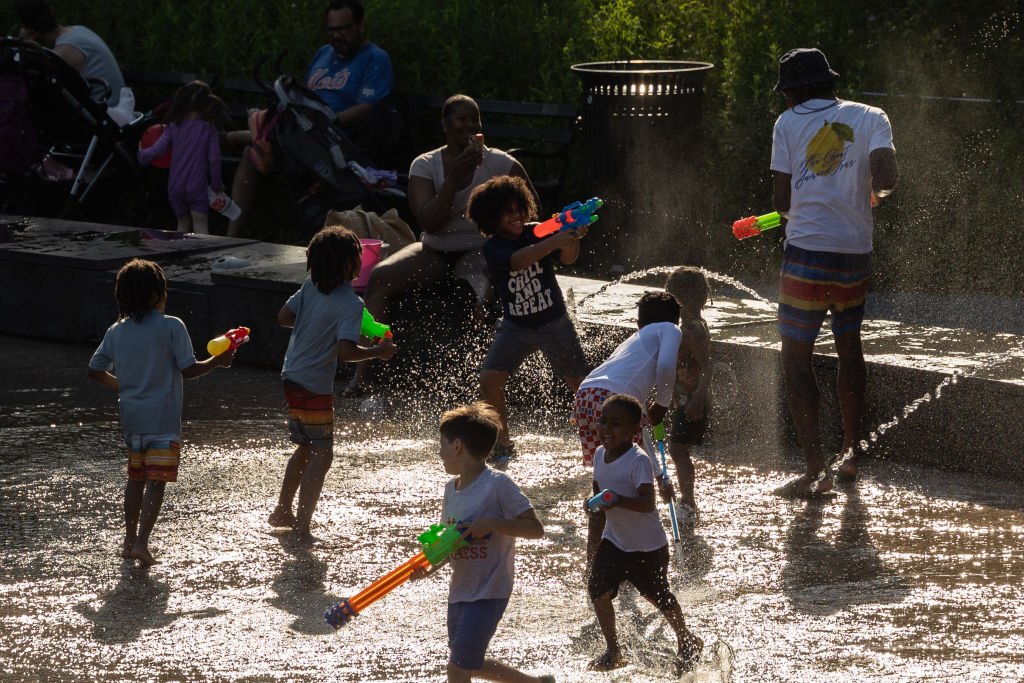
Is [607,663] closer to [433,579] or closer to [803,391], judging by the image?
[433,579]

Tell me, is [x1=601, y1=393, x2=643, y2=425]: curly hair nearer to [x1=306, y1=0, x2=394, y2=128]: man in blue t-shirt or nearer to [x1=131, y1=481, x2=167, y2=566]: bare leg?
[x1=131, y1=481, x2=167, y2=566]: bare leg

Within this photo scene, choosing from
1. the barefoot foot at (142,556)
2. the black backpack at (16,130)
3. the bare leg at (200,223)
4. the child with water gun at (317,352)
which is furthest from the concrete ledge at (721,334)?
the barefoot foot at (142,556)

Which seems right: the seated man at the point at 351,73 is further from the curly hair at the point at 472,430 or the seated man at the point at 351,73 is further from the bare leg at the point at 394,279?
the curly hair at the point at 472,430

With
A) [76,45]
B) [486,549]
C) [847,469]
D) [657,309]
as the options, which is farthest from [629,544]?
[76,45]

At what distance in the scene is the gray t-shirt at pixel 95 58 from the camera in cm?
1294

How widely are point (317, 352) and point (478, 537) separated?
203cm

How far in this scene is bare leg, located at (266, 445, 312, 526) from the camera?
6.35 m

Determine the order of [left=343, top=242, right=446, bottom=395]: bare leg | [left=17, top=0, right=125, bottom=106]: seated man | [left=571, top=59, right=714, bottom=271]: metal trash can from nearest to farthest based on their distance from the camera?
[left=343, top=242, right=446, bottom=395]: bare leg < [left=571, top=59, right=714, bottom=271]: metal trash can < [left=17, top=0, right=125, bottom=106]: seated man

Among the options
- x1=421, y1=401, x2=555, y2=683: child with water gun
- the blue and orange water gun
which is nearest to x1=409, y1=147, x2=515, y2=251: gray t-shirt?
the blue and orange water gun

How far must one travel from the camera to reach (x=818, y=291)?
6.72m

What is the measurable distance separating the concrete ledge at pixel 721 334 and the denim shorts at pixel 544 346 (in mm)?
949

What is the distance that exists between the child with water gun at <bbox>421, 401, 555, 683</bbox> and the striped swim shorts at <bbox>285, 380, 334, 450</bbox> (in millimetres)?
1854

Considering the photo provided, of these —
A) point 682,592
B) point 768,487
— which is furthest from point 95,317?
point 682,592

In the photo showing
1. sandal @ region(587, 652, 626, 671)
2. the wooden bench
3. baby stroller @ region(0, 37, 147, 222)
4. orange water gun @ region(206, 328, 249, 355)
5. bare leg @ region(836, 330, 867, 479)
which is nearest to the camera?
sandal @ region(587, 652, 626, 671)
